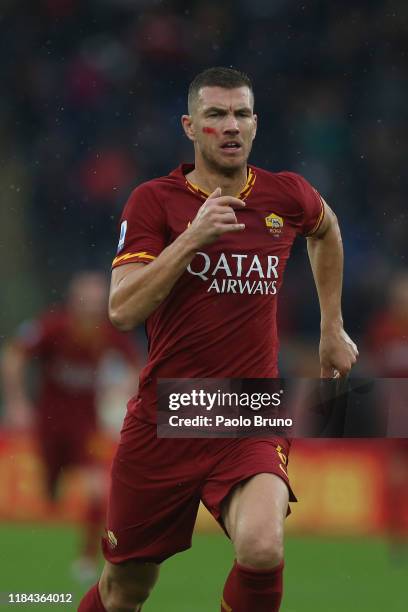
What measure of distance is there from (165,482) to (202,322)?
0.58 meters

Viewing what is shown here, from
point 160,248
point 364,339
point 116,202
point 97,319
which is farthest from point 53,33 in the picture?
point 160,248

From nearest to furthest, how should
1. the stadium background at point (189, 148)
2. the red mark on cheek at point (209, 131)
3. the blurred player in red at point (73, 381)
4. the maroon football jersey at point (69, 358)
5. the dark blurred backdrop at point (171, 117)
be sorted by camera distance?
the red mark on cheek at point (209, 131), the blurred player in red at point (73, 381), the maroon football jersey at point (69, 358), the stadium background at point (189, 148), the dark blurred backdrop at point (171, 117)

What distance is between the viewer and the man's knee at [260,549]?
13.5ft

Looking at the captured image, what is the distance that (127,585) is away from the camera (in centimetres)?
480

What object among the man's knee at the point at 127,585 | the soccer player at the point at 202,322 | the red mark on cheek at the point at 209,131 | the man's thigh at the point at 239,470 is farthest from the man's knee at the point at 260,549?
the red mark on cheek at the point at 209,131

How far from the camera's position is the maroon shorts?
14.6 ft

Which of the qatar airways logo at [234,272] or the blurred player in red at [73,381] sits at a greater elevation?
the qatar airways logo at [234,272]

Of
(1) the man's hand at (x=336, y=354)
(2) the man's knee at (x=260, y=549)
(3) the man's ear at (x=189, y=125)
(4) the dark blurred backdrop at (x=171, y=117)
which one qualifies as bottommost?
(2) the man's knee at (x=260, y=549)

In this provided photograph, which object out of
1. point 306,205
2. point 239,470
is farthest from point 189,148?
point 239,470

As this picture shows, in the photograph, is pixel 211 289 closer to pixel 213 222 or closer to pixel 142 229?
pixel 142 229

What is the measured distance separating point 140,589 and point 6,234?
843cm

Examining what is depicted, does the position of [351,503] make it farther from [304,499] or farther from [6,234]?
[6,234]

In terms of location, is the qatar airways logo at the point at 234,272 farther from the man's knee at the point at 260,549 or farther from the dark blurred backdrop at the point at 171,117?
the dark blurred backdrop at the point at 171,117

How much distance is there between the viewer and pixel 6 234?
12.9 metres
